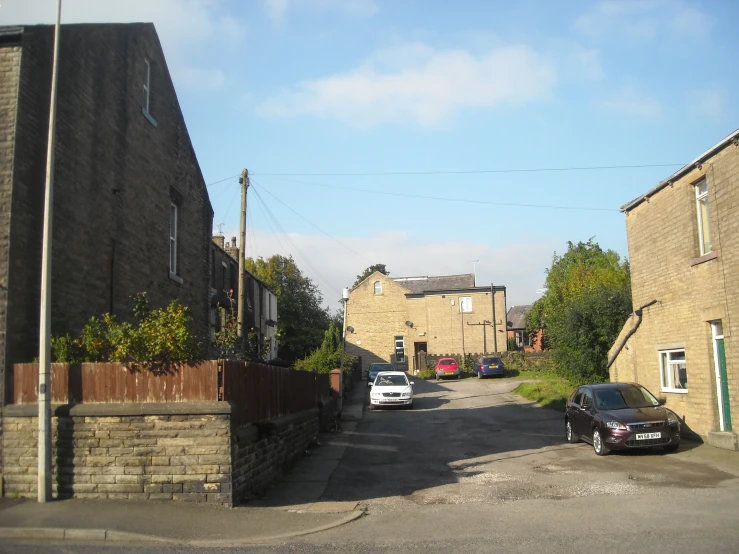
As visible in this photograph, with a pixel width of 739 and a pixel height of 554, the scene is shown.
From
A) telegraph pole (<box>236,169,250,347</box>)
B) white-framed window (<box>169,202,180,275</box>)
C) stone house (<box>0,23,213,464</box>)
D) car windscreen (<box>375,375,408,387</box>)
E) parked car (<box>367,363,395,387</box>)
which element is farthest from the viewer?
parked car (<box>367,363,395,387</box>)

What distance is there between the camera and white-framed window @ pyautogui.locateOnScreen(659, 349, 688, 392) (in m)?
16.4

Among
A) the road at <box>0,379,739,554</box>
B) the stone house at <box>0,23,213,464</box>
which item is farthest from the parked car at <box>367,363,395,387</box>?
the stone house at <box>0,23,213,464</box>

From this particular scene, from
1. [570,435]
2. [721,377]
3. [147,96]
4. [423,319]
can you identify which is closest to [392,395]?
[570,435]

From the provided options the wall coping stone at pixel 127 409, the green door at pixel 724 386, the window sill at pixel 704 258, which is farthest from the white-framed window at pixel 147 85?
the green door at pixel 724 386

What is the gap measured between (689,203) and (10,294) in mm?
14206

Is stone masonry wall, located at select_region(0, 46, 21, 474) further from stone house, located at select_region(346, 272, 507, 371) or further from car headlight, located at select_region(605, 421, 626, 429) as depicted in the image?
stone house, located at select_region(346, 272, 507, 371)

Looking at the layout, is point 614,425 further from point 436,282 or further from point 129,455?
point 436,282

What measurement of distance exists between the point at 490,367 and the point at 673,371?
25579mm

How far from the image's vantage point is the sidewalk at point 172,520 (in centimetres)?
788

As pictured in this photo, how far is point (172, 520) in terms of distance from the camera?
8.49 meters

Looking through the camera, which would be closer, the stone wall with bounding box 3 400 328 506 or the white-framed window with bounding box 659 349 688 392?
the stone wall with bounding box 3 400 328 506

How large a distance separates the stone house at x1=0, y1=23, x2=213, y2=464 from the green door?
12581 mm

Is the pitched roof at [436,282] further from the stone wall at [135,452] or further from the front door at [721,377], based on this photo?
the stone wall at [135,452]

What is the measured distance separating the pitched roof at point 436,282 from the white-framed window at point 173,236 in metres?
40.9
